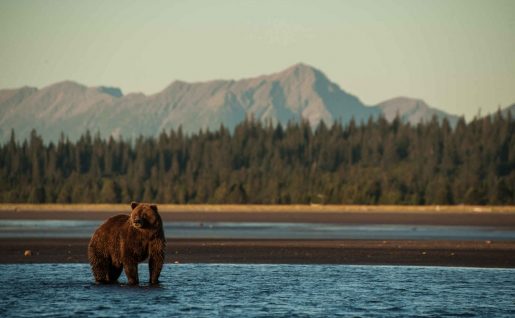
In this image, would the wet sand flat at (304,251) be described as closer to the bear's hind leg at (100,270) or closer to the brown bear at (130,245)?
the bear's hind leg at (100,270)

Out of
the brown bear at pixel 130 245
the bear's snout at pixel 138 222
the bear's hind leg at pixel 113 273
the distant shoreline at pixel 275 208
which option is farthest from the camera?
the distant shoreline at pixel 275 208

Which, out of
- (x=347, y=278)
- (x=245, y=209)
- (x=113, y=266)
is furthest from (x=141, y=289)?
(x=245, y=209)

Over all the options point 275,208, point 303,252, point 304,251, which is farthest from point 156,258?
point 275,208

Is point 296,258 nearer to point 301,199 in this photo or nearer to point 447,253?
point 447,253

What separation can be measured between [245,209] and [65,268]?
14303 centimetres

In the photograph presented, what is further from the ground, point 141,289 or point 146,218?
point 146,218

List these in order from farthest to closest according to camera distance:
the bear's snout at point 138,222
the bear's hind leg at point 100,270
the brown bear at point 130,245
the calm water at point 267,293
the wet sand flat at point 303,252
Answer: the wet sand flat at point 303,252 → the bear's hind leg at point 100,270 → the brown bear at point 130,245 → the bear's snout at point 138,222 → the calm water at point 267,293

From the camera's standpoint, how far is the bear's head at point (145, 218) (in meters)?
31.5

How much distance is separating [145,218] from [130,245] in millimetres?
988

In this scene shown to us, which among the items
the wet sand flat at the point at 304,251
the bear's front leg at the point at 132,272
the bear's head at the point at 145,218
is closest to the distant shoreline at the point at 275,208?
the wet sand flat at the point at 304,251

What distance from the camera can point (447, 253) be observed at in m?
49.3

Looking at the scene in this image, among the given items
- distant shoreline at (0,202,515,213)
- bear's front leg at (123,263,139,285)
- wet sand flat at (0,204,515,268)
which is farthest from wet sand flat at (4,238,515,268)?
distant shoreline at (0,202,515,213)

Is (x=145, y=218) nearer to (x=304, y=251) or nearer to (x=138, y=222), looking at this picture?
(x=138, y=222)

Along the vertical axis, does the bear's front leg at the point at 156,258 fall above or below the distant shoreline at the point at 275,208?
below
